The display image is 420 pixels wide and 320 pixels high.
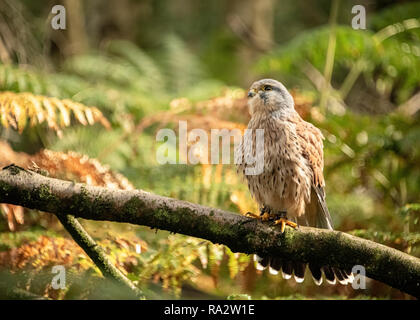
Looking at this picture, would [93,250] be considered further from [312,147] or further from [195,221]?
[312,147]

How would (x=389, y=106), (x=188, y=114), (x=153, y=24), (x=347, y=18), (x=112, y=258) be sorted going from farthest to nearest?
(x=153, y=24)
(x=347, y=18)
(x=389, y=106)
(x=188, y=114)
(x=112, y=258)

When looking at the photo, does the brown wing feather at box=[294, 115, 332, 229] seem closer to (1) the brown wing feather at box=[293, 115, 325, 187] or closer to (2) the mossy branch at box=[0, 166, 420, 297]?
(1) the brown wing feather at box=[293, 115, 325, 187]

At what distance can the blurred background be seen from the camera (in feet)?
11.6

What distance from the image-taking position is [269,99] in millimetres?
3357

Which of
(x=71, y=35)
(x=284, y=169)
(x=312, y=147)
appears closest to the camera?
(x=284, y=169)

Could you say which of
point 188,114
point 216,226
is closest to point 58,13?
point 188,114

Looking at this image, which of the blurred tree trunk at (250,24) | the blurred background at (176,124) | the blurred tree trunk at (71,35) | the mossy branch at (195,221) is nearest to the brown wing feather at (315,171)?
the blurred background at (176,124)

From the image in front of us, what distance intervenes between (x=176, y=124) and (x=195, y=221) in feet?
8.63

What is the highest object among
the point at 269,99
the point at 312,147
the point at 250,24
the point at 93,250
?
the point at 250,24

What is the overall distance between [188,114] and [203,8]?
876cm

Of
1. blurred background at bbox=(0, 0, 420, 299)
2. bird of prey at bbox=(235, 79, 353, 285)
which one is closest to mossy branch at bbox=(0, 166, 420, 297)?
→ bird of prey at bbox=(235, 79, 353, 285)

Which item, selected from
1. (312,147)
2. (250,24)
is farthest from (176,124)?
Answer: (250,24)

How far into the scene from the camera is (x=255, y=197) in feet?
11.0

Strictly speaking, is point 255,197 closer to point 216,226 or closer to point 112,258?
point 216,226
